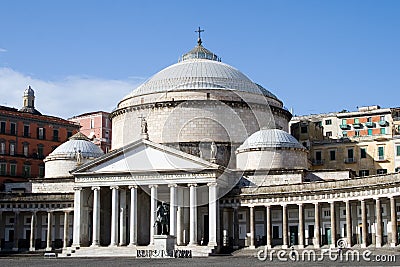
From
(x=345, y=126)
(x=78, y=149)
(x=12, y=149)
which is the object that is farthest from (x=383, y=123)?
(x=12, y=149)

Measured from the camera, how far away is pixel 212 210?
7775cm

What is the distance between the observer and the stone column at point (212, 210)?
7675cm

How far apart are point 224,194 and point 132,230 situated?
10.7 m

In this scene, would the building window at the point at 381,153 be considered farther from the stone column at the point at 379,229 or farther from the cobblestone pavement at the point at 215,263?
the cobblestone pavement at the point at 215,263

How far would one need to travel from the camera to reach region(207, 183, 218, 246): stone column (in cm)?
7675

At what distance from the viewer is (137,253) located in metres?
69.0

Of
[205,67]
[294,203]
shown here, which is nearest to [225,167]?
[294,203]

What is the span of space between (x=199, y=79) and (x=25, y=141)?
2915 centimetres

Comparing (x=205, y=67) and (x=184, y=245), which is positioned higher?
(x=205, y=67)

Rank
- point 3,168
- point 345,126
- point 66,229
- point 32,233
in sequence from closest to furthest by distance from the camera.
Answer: point 66,229 < point 32,233 < point 3,168 < point 345,126

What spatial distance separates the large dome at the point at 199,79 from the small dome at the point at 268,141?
28.4 ft

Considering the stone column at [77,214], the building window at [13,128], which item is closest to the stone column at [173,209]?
the stone column at [77,214]

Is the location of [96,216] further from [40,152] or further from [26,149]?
[40,152]

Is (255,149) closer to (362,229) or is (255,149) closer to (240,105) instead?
(240,105)
